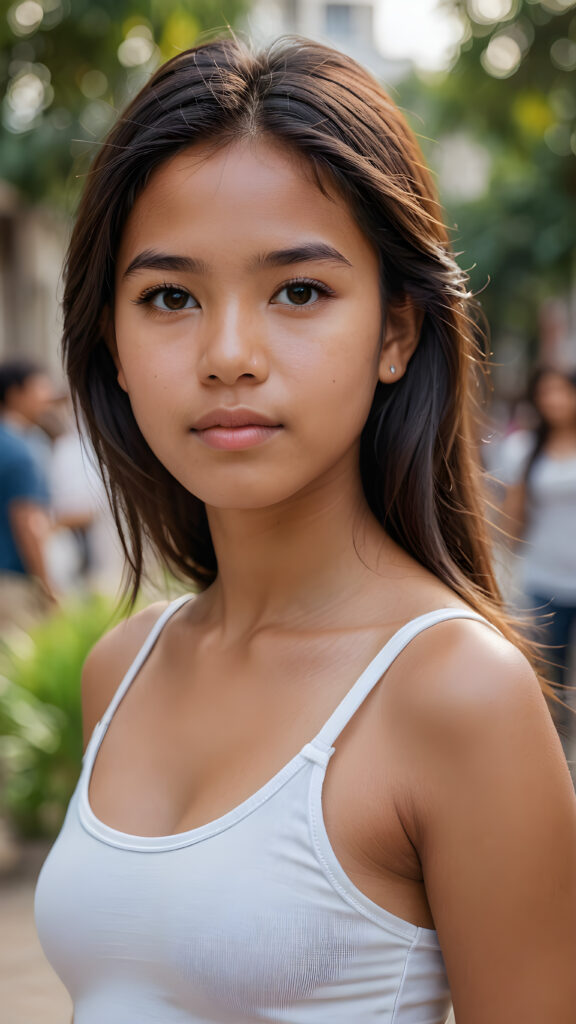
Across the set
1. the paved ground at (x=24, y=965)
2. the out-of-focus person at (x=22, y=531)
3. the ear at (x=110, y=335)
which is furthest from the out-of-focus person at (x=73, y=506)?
the ear at (x=110, y=335)

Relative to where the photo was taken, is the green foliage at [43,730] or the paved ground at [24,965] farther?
the green foliage at [43,730]

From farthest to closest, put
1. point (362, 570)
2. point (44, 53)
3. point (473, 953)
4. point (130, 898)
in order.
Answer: point (44, 53) → point (362, 570) → point (130, 898) → point (473, 953)

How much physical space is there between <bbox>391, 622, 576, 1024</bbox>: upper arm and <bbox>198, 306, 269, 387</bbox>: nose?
0.40 metres

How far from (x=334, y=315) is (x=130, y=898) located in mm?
704

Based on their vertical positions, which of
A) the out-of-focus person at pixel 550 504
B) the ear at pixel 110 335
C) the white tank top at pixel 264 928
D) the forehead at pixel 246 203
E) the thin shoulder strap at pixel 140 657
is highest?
the forehead at pixel 246 203

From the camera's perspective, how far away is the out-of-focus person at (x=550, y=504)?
19.6 ft

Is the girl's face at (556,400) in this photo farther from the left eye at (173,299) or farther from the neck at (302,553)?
the left eye at (173,299)

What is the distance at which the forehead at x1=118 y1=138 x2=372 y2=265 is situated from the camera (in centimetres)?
134

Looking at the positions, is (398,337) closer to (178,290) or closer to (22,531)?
(178,290)

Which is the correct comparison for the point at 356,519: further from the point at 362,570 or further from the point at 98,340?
the point at 98,340

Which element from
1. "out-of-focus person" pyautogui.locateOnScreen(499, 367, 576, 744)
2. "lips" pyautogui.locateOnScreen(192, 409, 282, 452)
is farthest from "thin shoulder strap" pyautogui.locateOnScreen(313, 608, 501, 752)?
"out-of-focus person" pyautogui.locateOnScreen(499, 367, 576, 744)

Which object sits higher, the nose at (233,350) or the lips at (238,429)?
the nose at (233,350)

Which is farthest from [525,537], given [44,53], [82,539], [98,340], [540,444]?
[82,539]

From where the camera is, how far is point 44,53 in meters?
6.14
